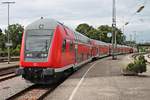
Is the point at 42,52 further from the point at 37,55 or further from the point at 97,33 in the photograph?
the point at 97,33

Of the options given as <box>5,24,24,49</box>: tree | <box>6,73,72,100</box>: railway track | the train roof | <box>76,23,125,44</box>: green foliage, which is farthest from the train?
<box>76,23,125,44</box>: green foliage

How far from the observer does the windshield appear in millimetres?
18031

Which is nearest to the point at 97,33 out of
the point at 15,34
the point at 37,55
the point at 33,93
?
the point at 15,34

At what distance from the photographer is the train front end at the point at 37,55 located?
17828 mm

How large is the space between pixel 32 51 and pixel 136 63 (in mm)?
7584

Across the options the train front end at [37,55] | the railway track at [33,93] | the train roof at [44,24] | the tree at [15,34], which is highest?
the tree at [15,34]

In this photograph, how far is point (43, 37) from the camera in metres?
18.5

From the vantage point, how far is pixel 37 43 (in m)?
18.3

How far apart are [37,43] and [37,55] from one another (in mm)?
625

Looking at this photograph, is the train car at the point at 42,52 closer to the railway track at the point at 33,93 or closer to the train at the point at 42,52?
the train at the point at 42,52

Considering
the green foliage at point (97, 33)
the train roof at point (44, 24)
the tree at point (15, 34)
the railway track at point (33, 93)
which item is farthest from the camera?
the green foliage at point (97, 33)

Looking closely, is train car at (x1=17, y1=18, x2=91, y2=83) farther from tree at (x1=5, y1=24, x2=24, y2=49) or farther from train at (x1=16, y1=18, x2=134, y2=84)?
tree at (x1=5, y1=24, x2=24, y2=49)

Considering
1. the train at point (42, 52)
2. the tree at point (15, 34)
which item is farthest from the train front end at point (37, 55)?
the tree at point (15, 34)

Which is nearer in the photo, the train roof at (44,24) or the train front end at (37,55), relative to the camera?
the train front end at (37,55)
